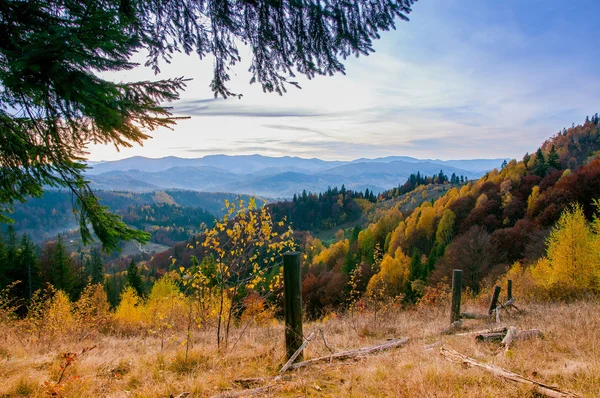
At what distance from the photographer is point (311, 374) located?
15.1 feet

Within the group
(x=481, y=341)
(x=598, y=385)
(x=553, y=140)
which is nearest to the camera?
(x=598, y=385)

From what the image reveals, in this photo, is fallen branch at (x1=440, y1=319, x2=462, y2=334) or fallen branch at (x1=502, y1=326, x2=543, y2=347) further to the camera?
fallen branch at (x1=440, y1=319, x2=462, y2=334)

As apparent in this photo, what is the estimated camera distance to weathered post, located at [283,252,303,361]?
5094mm

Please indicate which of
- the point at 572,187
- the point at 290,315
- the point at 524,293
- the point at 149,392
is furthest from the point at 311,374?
the point at 572,187

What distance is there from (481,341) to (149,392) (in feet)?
19.9

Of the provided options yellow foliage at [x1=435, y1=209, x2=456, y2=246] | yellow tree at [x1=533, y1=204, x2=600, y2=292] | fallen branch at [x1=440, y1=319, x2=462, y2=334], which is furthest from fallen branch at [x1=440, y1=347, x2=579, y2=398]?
yellow foliage at [x1=435, y1=209, x2=456, y2=246]

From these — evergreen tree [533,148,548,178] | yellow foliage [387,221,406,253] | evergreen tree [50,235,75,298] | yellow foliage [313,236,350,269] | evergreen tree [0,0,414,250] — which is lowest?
yellow foliage [313,236,350,269]

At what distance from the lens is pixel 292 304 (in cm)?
516

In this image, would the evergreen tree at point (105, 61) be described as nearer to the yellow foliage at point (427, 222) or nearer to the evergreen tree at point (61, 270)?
the evergreen tree at point (61, 270)

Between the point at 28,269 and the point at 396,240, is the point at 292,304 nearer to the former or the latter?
the point at 28,269

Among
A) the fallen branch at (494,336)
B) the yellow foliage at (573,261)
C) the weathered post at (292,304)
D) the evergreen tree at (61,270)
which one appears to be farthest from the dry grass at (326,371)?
the evergreen tree at (61,270)

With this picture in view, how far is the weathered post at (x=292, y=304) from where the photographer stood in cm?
509

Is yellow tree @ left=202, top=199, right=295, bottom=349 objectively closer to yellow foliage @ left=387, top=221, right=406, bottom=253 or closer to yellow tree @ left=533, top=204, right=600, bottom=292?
yellow tree @ left=533, top=204, right=600, bottom=292

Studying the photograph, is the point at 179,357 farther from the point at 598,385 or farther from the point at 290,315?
the point at 598,385
